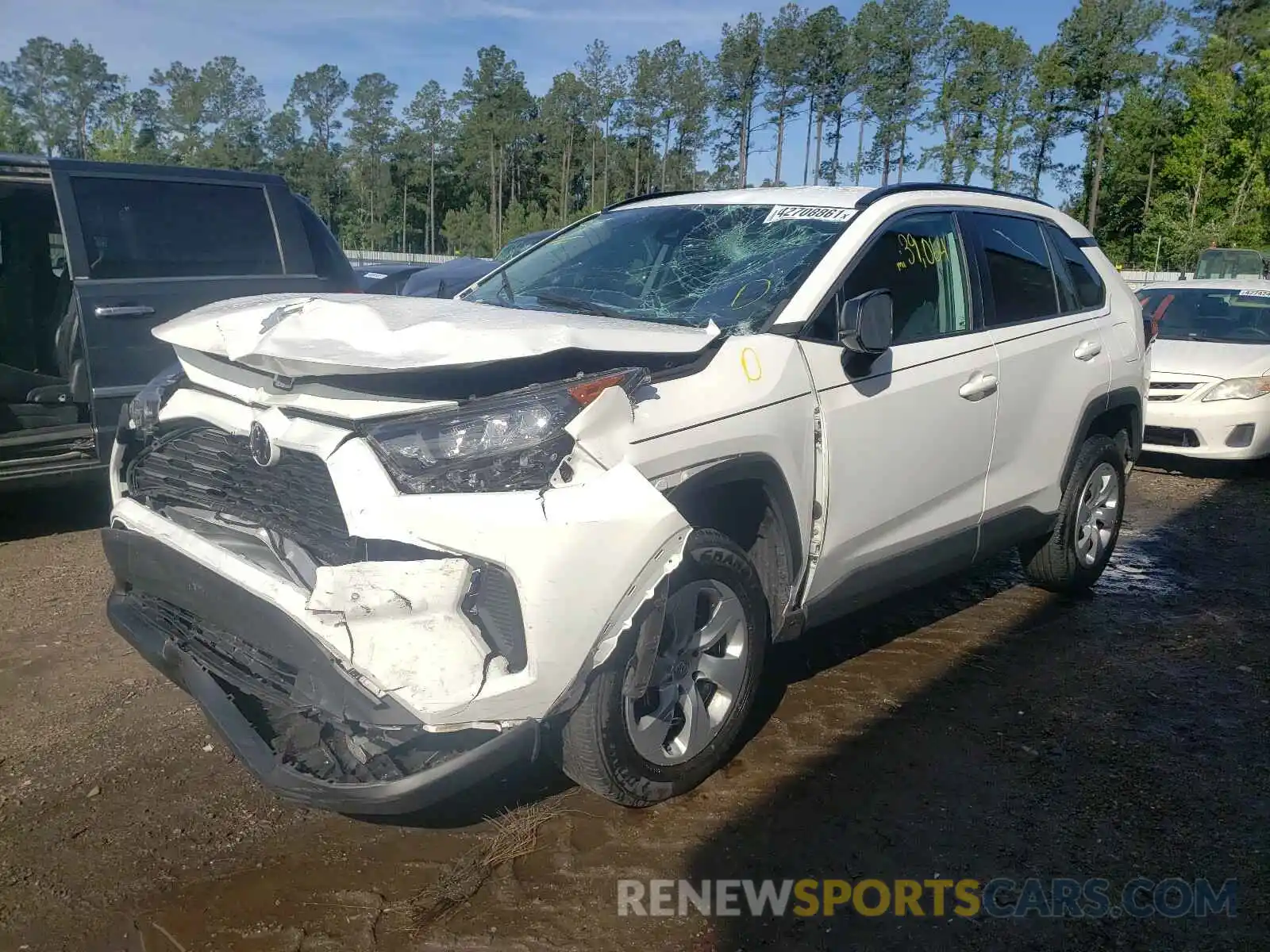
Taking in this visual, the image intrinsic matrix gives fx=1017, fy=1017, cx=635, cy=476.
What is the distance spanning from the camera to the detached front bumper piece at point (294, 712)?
7.97 feet

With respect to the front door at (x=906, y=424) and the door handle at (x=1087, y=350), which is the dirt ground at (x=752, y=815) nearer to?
the front door at (x=906, y=424)

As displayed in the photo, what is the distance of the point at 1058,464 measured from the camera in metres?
4.71

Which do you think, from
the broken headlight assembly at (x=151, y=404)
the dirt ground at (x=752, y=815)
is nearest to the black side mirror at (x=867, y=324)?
the dirt ground at (x=752, y=815)

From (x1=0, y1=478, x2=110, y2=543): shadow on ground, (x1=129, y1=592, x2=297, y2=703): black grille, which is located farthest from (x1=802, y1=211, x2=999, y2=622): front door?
(x1=0, y1=478, x2=110, y2=543): shadow on ground

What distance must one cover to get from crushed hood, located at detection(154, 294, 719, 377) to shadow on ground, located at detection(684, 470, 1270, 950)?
4.83ft

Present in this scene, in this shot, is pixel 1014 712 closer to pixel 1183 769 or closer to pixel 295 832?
pixel 1183 769

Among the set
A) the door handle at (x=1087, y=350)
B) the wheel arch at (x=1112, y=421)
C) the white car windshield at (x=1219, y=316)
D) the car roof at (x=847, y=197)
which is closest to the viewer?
the car roof at (x=847, y=197)

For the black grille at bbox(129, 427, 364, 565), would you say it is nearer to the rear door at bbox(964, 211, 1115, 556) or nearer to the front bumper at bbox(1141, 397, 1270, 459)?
the rear door at bbox(964, 211, 1115, 556)

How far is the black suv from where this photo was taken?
5.35 meters

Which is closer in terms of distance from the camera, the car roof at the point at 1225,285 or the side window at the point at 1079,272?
the side window at the point at 1079,272

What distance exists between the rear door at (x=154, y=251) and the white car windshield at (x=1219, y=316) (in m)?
7.41

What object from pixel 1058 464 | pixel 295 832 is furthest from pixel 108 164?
pixel 1058 464

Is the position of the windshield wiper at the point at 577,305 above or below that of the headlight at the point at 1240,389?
above

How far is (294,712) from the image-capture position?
2.68 m
